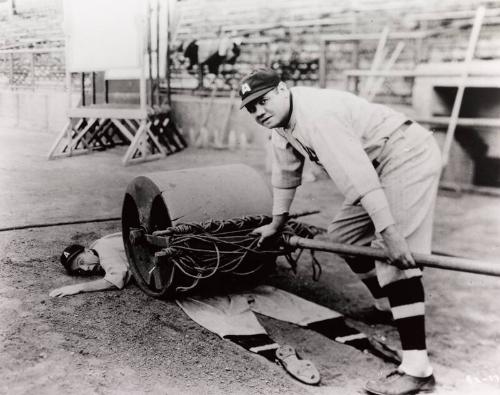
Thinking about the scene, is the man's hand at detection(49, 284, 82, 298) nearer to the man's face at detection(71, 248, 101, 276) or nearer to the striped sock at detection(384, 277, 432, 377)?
the man's face at detection(71, 248, 101, 276)

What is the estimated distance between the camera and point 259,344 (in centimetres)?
290

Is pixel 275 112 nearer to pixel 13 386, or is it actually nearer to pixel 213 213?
pixel 213 213

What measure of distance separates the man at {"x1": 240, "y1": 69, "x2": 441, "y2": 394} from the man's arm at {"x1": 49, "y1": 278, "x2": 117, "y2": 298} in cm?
163

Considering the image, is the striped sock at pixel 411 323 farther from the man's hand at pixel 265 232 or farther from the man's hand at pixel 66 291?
the man's hand at pixel 66 291

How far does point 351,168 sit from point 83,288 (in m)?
1.96

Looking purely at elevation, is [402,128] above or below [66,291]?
above

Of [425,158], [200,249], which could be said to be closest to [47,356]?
[200,249]

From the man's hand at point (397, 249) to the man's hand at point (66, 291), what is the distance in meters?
2.01

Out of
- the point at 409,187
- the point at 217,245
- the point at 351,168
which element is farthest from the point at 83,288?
the point at 409,187

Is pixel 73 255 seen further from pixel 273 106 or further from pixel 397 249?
pixel 397 249

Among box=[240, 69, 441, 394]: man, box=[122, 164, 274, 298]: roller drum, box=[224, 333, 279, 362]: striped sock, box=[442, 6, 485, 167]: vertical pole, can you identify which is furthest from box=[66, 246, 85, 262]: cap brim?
box=[442, 6, 485, 167]: vertical pole

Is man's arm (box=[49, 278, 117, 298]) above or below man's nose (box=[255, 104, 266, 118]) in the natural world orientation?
below

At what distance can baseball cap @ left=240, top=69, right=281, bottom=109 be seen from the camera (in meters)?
2.47

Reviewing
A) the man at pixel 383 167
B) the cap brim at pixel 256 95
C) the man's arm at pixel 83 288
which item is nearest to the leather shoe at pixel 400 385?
the man at pixel 383 167
